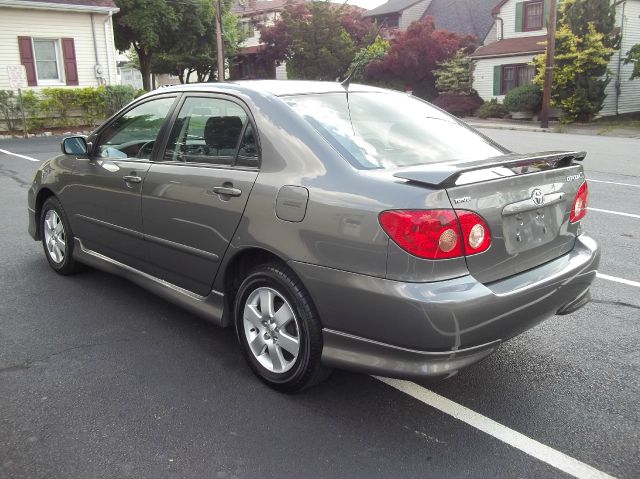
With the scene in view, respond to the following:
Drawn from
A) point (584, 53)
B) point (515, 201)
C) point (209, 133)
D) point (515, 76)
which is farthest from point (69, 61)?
point (515, 201)

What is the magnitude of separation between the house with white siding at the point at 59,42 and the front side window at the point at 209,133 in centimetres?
1944

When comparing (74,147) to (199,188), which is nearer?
(199,188)

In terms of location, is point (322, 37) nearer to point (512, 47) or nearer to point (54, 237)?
point (512, 47)

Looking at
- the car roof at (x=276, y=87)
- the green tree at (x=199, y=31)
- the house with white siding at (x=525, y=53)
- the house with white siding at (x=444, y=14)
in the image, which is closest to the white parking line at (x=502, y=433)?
the car roof at (x=276, y=87)

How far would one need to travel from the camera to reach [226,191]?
135 inches

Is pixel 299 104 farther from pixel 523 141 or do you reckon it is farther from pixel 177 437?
pixel 523 141

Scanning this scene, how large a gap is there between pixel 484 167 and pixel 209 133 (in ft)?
5.50

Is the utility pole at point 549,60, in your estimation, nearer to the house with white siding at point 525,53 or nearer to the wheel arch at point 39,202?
Answer: the house with white siding at point 525,53

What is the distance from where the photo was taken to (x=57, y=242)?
520 cm

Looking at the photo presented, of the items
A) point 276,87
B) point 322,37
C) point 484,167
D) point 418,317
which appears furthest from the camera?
point 322,37

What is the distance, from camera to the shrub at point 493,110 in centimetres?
2938

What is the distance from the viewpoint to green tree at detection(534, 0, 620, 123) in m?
24.4

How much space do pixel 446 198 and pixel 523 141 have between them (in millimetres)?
16488

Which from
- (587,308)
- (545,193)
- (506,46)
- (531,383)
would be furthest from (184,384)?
(506,46)
